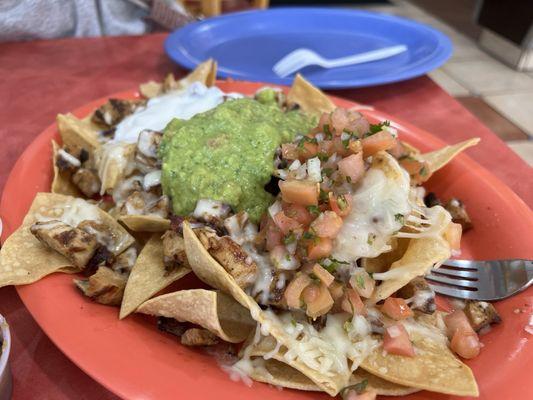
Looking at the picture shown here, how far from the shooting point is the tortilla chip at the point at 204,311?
1251 millimetres

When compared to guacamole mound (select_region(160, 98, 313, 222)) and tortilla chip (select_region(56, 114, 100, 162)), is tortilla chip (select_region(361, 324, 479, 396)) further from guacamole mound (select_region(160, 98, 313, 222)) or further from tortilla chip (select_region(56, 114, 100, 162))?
tortilla chip (select_region(56, 114, 100, 162))

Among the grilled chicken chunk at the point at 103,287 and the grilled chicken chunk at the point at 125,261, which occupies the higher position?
the grilled chicken chunk at the point at 103,287

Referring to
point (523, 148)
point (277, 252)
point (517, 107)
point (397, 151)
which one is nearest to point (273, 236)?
point (277, 252)

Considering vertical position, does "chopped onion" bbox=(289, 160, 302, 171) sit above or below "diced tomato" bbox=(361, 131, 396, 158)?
below

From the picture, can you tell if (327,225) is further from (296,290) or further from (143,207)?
(143,207)

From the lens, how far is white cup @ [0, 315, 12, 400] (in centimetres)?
109

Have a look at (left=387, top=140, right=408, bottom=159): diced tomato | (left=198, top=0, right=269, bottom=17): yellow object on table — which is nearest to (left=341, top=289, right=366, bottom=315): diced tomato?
(left=387, top=140, right=408, bottom=159): diced tomato

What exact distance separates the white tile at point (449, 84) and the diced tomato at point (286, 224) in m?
2.46

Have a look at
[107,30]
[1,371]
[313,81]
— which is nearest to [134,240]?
[1,371]

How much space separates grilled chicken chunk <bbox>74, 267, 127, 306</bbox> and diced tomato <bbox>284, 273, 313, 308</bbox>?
0.45 metres

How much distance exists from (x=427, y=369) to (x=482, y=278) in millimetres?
431

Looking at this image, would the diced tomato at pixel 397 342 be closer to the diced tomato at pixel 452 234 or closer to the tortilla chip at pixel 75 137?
the diced tomato at pixel 452 234

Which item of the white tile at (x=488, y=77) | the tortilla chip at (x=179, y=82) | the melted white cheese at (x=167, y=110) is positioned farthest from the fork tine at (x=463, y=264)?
the white tile at (x=488, y=77)

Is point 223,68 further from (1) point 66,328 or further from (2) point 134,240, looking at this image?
(1) point 66,328
